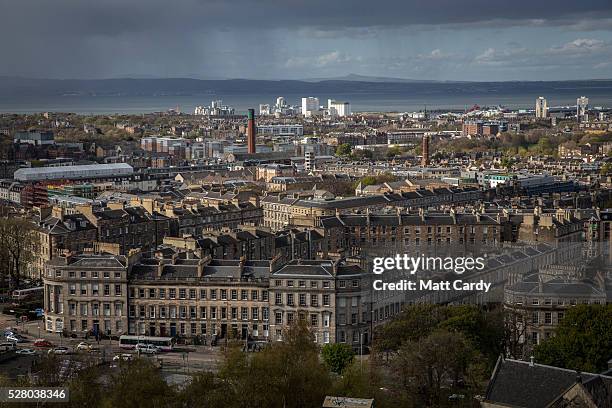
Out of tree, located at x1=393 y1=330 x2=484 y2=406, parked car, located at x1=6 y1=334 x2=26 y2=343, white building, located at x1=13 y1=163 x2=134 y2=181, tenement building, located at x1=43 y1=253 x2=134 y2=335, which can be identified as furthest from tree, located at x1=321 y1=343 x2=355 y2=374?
white building, located at x1=13 y1=163 x2=134 y2=181

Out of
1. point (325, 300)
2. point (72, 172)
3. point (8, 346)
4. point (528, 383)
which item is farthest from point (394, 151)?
point (528, 383)

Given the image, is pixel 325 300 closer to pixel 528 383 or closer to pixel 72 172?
pixel 528 383

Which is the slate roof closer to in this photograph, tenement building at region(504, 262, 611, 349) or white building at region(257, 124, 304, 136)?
tenement building at region(504, 262, 611, 349)

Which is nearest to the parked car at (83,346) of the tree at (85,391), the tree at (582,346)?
the tree at (85,391)

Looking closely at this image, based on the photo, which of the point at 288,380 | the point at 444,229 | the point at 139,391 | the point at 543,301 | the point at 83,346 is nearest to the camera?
the point at 139,391

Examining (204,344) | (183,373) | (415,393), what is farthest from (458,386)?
(204,344)

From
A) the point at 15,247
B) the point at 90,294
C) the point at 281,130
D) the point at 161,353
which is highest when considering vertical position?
the point at 281,130
